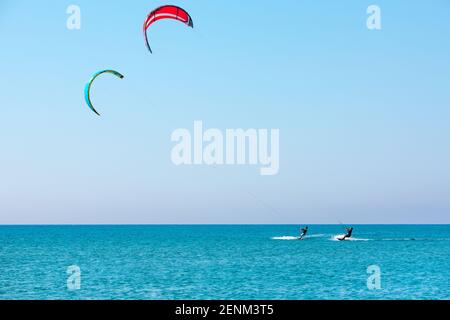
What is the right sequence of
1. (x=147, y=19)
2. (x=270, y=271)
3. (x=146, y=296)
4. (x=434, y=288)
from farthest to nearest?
(x=270, y=271) → (x=434, y=288) → (x=146, y=296) → (x=147, y=19)

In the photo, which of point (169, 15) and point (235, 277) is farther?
point (235, 277)

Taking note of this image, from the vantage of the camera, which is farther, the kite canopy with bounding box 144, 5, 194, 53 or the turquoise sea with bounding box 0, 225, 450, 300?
the turquoise sea with bounding box 0, 225, 450, 300

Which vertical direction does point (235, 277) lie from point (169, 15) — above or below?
below

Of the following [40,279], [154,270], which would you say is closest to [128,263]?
[154,270]

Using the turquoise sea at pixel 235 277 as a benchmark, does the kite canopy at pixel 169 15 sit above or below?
above

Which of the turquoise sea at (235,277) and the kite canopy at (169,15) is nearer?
the kite canopy at (169,15)

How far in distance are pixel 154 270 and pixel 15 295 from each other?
15.3 meters

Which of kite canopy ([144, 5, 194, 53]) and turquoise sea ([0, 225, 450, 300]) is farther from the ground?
kite canopy ([144, 5, 194, 53])

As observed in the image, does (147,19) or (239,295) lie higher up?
(147,19)

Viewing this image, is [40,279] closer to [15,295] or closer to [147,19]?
[15,295]
